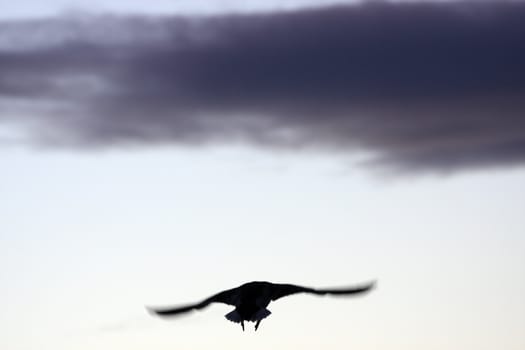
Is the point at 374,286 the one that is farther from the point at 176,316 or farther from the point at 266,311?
the point at 176,316

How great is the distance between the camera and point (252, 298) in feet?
408

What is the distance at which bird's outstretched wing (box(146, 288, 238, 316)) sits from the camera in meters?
126

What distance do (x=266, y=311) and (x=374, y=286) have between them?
9.93 m

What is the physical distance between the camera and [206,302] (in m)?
128

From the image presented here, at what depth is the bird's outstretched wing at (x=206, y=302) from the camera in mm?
125750

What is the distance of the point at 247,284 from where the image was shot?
127 m

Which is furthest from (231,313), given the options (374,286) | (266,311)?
(374,286)

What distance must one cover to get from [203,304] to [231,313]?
482 cm

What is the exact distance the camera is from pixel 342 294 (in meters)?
127

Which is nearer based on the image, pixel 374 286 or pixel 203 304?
pixel 374 286

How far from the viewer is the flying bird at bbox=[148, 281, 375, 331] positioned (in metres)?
123

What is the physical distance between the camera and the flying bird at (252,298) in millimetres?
123062

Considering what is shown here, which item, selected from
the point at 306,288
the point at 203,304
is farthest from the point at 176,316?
the point at 306,288

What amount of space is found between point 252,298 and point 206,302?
5256 millimetres
